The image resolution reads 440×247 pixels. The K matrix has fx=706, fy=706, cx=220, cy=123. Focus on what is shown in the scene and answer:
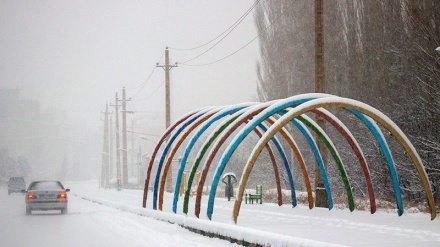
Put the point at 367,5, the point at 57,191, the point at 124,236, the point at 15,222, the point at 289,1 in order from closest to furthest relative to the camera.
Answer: the point at 124,236 < the point at 15,222 < the point at 57,191 < the point at 367,5 < the point at 289,1

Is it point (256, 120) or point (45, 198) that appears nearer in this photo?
point (256, 120)

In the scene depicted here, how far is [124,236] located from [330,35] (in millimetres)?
23397

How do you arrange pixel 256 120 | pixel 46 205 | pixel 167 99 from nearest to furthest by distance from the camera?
pixel 256 120
pixel 46 205
pixel 167 99

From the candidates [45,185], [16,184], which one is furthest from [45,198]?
[16,184]

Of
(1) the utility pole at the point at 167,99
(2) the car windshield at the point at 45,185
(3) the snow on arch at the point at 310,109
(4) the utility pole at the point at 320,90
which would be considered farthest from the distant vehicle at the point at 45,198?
(1) the utility pole at the point at 167,99

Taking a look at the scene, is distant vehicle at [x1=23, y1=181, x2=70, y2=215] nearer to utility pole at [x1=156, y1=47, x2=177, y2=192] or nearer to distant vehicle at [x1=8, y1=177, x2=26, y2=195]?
utility pole at [x1=156, y1=47, x2=177, y2=192]

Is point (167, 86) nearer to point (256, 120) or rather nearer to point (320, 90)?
point (320, 90)

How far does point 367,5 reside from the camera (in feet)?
110

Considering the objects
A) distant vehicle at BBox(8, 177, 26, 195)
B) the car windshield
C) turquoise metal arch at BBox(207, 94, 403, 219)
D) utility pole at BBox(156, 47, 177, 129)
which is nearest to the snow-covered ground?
turquoise metal arch at BBox(207, 94, 403, 219)

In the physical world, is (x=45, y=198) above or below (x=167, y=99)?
below

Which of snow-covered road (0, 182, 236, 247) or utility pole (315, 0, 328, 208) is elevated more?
utility pole (315, 0, 328, 208)

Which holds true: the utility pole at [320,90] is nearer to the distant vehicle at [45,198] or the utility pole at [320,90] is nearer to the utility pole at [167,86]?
the distant vehicle at [45,198]

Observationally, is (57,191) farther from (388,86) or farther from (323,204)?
(388,86)

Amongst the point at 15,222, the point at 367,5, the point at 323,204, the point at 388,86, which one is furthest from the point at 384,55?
the point at 15,222
